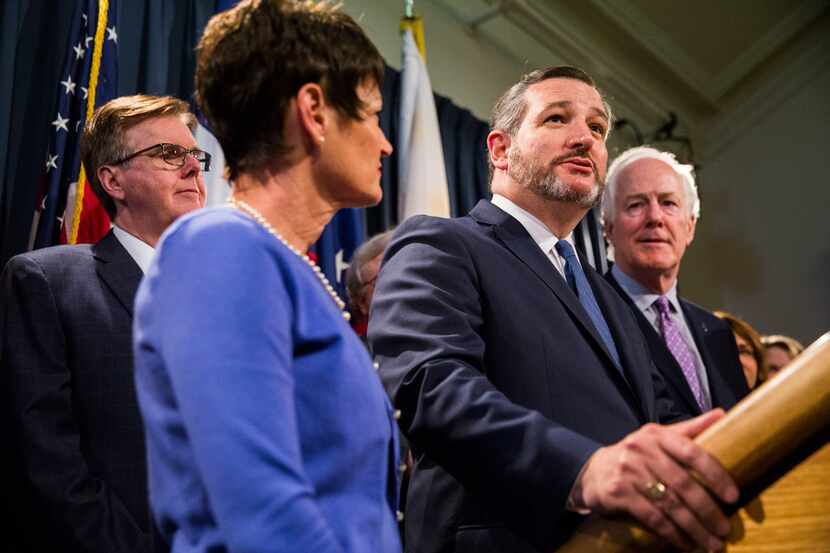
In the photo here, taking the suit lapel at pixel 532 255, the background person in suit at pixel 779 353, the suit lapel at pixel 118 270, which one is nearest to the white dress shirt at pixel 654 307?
the suit lapel at pixel 532 255

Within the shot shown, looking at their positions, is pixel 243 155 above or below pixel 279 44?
below

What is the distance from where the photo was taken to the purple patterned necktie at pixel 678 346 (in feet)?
9.11

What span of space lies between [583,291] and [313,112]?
961 millimetres

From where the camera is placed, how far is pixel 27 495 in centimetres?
180

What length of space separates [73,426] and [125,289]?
33 cm

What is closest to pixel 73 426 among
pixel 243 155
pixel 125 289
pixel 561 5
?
pixel 125 289

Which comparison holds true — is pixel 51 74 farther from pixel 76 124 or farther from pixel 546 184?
pixel 546 184

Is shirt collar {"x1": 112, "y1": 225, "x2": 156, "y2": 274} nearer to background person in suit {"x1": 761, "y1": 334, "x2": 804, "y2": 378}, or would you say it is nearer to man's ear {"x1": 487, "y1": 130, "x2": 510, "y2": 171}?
man's ear {"x1": 487, "y1": 130, "x2": 510, "y2": 171}

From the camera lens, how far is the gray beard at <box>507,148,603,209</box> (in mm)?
2137

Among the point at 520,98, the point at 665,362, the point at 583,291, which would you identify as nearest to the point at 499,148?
the point at 520,98

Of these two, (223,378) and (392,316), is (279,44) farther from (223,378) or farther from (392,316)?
(392,316)

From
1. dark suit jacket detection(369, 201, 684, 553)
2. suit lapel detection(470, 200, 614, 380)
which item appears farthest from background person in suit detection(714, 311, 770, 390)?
suit lapel detection(470, 200, 614, 380)

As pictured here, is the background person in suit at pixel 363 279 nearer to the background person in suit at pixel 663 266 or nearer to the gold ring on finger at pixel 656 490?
the background person in suit at pixel 663 266

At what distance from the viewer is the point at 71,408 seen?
190 centimetres
